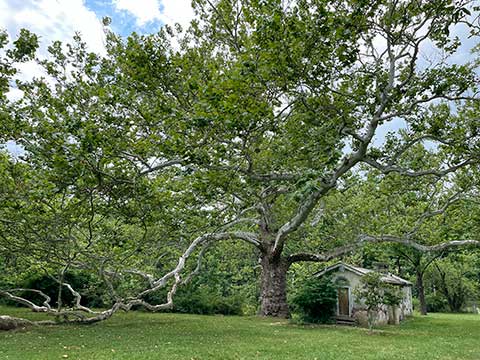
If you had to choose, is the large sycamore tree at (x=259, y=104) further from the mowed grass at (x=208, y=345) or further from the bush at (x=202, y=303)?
the bush at (x=202, y=303)

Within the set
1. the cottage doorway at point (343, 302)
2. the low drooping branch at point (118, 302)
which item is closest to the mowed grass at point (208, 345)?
the low drooping branch at point (118, 302)

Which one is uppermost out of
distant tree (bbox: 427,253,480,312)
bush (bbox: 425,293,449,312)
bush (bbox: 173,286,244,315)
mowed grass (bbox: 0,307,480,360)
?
distant tree (bbox: 427,253,480,312)


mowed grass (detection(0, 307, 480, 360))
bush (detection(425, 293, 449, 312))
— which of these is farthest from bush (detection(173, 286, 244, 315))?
bush (detection(425, 293, 449, 312))

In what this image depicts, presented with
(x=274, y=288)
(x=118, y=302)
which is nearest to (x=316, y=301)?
(x=274, y=288)

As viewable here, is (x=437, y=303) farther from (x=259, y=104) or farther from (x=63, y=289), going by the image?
(x=259, y=104)

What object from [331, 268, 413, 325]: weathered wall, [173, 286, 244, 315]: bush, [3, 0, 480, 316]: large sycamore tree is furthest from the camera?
[173, 286, 244, 315]: bush

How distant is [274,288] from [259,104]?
10683 millimetres

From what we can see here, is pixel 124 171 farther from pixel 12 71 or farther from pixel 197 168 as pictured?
pixel 12 71

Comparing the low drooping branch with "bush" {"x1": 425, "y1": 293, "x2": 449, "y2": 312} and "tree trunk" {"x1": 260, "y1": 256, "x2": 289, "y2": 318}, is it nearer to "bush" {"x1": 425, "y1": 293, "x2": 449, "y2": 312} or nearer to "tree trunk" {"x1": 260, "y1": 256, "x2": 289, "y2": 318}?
"tree trunk" {"x1": 260, "y1": 256, "x2": 289, "y2": 318}

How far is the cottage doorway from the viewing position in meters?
16.3

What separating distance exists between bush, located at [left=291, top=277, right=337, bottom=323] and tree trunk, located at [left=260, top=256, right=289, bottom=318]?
843 millimetres

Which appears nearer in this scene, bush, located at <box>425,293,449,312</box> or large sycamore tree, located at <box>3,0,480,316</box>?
large sycamore tree, located at <box>3,0,480,316</box>

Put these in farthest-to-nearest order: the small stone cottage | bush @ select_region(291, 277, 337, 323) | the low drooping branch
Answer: the small stone cottage, bush @ select_region(291, 277, 337, 323), the low drooping branch

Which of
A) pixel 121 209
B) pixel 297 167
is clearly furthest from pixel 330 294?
pixel 121 209
